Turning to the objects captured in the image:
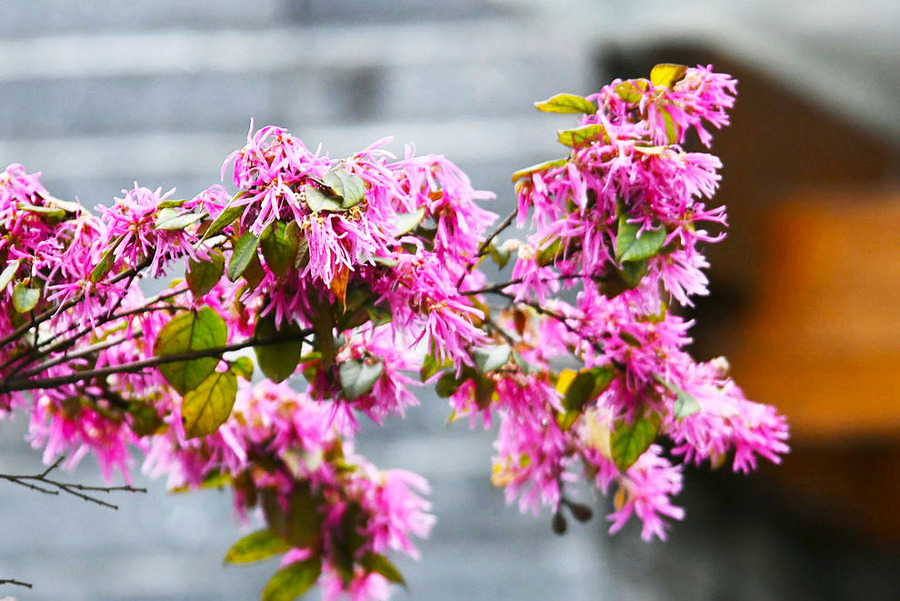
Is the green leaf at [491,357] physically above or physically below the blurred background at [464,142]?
below

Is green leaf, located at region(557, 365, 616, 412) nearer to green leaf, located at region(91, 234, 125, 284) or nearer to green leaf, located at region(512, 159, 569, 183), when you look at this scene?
green leaf, located at region(512, 159, 569, 183)

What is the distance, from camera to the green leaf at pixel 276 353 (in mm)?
481

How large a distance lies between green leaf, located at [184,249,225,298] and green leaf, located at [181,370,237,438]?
0.25 feet

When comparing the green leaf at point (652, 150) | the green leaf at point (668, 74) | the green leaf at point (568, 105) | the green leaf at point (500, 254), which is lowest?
the green leaf at point (500, 254)

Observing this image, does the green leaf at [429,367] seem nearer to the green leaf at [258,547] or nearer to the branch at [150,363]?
the branch at [150,363]

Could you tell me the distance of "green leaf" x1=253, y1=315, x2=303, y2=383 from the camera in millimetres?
481

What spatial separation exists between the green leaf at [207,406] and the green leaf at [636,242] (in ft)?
0.63

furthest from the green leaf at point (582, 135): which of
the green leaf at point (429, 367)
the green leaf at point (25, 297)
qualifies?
the green leaf at point (25, 297)

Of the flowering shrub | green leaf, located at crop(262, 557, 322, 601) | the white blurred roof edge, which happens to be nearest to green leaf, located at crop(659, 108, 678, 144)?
the flowering shrub

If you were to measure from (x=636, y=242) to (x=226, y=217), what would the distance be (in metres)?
0.16

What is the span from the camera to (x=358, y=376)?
0.50m

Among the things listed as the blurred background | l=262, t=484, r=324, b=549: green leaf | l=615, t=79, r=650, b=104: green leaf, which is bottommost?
l=262, t=484, r=324, b=549: green leaf

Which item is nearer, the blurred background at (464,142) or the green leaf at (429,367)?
the green leaf at (429,367)

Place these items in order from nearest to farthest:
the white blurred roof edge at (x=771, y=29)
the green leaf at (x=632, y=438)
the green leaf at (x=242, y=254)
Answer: the green leaf at (x=242, y=254) → the green leaf at (x=632, y=438) → the white blurred roof edge at (x=771, y=29)
